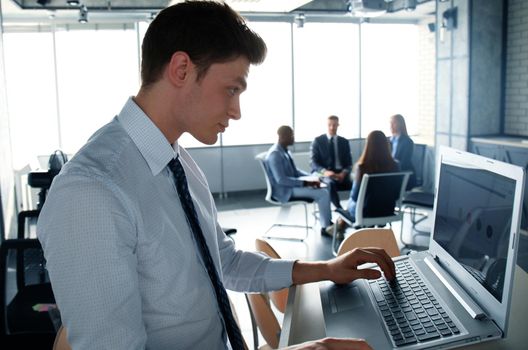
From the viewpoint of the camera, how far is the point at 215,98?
3.75 ft

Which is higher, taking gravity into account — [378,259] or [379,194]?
[378,259]

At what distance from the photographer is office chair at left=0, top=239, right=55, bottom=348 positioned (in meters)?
2.18

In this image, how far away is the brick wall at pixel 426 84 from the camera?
8570mm

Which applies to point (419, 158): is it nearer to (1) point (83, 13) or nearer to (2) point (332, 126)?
(2) point (332, 126)

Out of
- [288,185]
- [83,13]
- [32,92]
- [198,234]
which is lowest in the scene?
[288,185]

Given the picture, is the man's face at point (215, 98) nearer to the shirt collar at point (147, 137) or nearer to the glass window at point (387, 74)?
the shirt collar at point (147, 137)

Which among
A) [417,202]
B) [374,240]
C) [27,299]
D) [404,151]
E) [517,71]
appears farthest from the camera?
[404,151]

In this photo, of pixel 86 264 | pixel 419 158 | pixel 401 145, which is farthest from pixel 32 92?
pixel 86 264

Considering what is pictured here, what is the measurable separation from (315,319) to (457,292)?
336 mm

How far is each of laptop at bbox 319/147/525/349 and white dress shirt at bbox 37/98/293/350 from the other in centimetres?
32

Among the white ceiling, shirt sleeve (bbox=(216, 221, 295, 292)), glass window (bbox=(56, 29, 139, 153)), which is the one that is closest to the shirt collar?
shirt sleeve (bbox=(216, 221, 295, 292))

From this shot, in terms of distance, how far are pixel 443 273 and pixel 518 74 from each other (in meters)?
6.00

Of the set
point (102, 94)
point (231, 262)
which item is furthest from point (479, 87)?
point (231, 262)

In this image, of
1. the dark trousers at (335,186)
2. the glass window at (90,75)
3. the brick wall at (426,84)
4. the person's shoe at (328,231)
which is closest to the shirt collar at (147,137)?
the person's shoe at (328,231)
